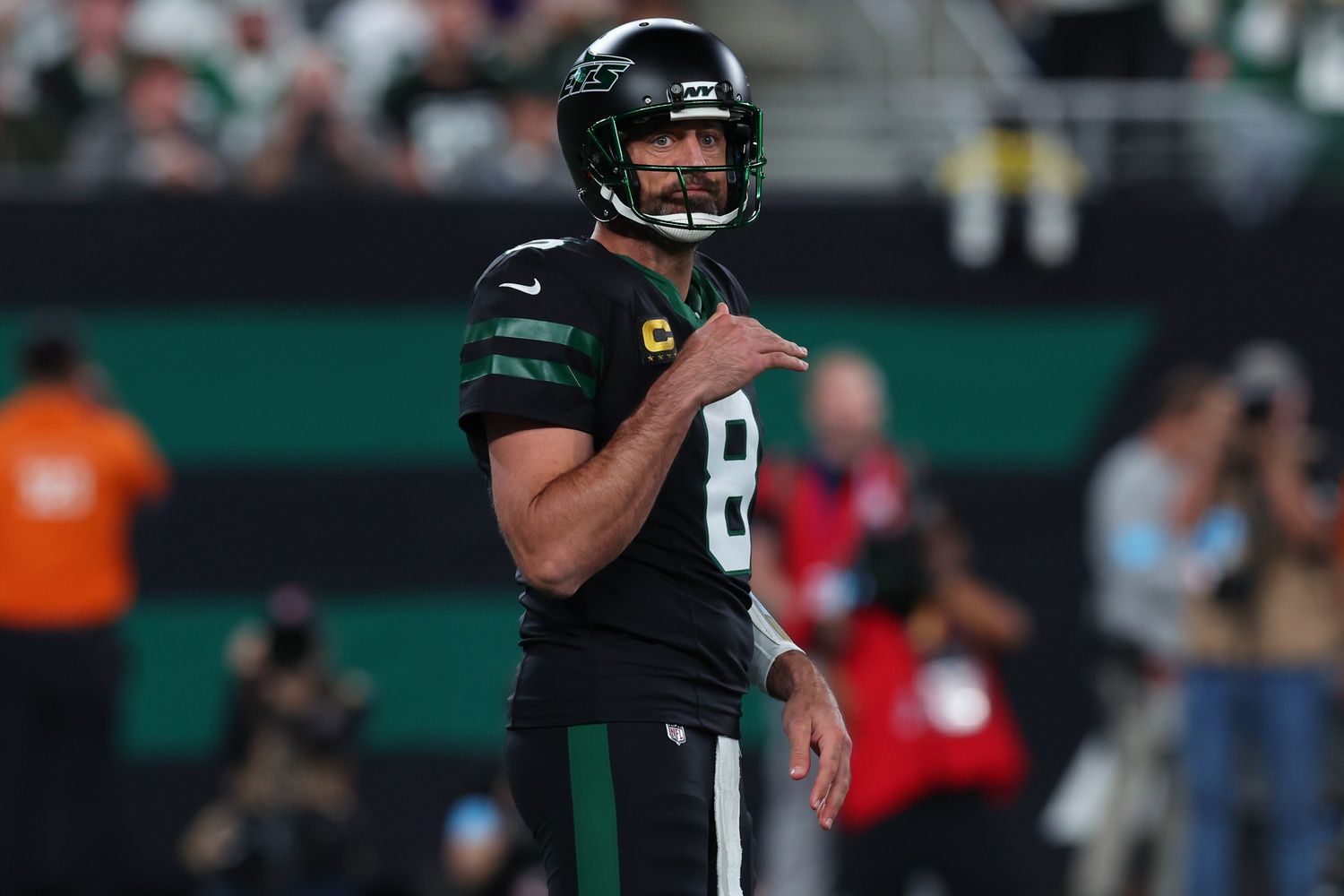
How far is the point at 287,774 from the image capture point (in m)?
7.99

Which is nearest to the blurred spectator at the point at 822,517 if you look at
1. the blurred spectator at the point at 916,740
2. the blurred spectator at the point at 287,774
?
the blurred spectator at the point at 916,740

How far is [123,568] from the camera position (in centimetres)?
800

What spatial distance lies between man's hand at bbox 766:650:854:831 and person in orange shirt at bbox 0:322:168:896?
4846 mm

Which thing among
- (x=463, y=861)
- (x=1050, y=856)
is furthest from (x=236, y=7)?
(x=1050, y=856)

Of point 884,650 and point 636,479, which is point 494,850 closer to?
point 884,650

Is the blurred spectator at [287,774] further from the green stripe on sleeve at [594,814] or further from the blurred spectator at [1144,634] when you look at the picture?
the green stripe on sleeve at [594,814]

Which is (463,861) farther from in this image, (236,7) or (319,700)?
(236,7)

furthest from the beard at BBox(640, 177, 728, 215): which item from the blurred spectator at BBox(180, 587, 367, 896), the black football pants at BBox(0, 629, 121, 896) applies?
the black football pants at BBox(0, 629, 121, 896)

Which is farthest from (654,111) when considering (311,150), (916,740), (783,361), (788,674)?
(311,150)

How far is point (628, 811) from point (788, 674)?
1.57 ft

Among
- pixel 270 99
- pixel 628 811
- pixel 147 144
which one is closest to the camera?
pixel 628 811

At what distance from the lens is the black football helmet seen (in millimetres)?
3275

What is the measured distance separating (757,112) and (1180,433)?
5.20 meters

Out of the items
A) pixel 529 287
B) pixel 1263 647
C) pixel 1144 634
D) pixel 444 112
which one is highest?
pixel 444 112
